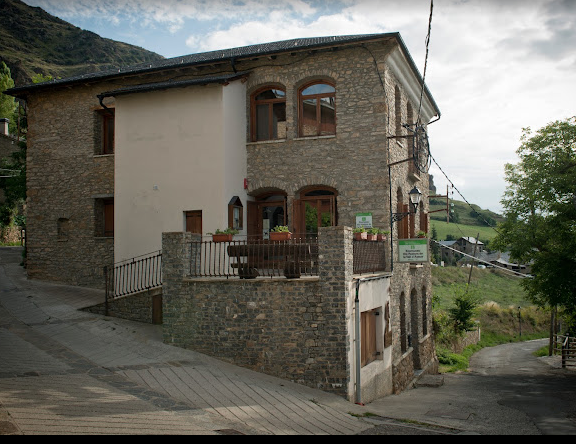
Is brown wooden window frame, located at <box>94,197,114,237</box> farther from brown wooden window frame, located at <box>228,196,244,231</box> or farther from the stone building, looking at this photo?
brown wooden window frame, located at <box>228,196,244,231</box>

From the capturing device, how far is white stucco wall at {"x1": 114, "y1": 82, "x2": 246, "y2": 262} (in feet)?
50.8

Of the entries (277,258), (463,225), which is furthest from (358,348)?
(463,225)

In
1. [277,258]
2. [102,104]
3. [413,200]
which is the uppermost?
[102,104]

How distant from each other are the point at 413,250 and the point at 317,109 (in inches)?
194

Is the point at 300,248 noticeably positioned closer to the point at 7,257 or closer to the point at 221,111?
the point at 221,111

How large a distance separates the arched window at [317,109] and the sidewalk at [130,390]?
23.3 feet

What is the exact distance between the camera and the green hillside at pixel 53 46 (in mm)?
85250

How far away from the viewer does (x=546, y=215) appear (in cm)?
2234

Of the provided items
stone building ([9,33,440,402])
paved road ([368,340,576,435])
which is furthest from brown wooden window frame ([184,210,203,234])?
paved road ([368,340,576,435])

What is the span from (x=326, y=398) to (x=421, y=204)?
1215cm

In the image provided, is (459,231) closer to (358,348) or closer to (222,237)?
(222,237)

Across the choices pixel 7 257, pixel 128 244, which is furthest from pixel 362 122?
pixel 7 257

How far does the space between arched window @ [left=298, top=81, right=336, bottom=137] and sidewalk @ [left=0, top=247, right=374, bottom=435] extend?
709 centimetres

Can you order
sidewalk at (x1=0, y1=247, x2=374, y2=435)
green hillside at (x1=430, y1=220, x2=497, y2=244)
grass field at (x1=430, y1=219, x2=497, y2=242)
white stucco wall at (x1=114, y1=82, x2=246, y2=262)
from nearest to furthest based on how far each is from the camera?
sidewalk at (x1=0, y1=247, x2=374, y2=435) < white stucco wall at (x1=114, y1=82, x2=246, y2=262) < green hillside at (x1=430, y1=220, x2=497, y2=244) < grass field at (x1=430, y1=219, x2=497, y2=242)
